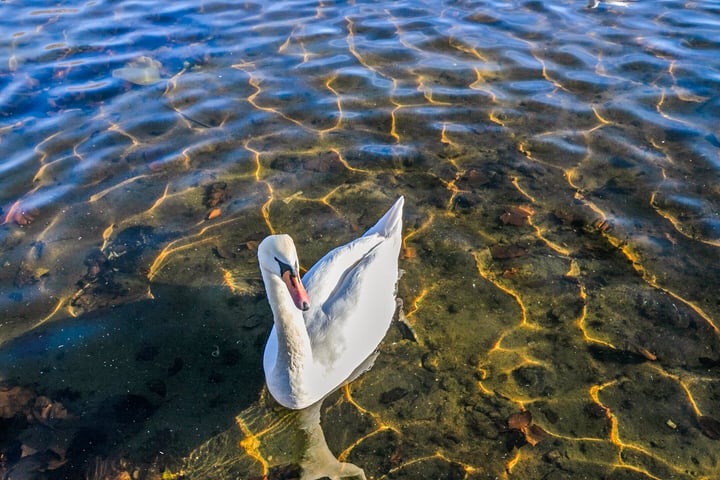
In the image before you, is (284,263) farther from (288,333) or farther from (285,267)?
(288,333)

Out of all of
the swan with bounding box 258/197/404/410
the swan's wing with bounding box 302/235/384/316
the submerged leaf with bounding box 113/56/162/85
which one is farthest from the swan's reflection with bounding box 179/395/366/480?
the submerged leaf with bounding box 113/56/162/85

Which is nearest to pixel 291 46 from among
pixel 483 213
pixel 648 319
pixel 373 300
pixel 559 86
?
pixel 559 86

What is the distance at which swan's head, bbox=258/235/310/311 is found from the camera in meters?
3.54

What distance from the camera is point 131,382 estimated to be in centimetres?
459

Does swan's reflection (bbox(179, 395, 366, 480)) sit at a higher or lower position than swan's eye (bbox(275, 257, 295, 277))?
lower

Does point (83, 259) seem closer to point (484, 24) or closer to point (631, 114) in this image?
point (631, 114)

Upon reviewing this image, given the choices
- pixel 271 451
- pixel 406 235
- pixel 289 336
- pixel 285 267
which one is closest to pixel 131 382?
pixel 271 451

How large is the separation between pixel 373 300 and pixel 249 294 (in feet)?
4.73

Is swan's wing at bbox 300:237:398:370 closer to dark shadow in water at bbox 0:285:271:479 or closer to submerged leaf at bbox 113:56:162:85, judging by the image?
dark shadow in water at bbox 0:285:271:479

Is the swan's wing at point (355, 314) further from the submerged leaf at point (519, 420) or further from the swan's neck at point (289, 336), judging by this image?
the submerged leaf at point (519, 420)

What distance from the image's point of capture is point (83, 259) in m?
5.68

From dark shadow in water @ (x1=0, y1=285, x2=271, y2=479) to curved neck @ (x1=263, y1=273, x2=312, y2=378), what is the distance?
0.75 m

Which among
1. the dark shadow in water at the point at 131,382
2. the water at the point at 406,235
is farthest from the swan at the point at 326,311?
the dark shadow in water at the point at 131,382

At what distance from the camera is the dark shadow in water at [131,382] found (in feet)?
13.6
